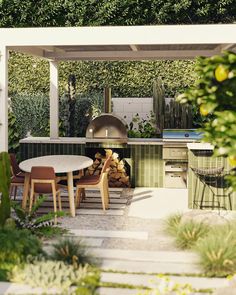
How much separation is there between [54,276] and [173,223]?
9.00ft

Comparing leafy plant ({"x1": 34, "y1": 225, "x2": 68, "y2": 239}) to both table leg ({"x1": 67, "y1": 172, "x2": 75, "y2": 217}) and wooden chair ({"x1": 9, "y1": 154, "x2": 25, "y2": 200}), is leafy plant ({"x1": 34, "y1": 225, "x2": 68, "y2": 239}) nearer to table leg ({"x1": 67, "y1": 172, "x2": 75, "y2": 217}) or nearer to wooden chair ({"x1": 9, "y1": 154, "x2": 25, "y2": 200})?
table leg ({"x1": 67, "y1": 172, "x2": 75, "y2": 217})

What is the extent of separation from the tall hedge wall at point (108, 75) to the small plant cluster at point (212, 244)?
1155 cm

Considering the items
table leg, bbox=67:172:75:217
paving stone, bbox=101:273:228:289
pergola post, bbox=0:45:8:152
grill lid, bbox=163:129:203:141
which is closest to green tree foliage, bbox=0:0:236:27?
grill lid, bbox=163:129:203:141

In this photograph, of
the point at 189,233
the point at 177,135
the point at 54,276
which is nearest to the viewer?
the point at 54,276

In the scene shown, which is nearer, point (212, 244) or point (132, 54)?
point (212, 244)

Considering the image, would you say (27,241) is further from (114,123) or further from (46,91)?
(46,91)

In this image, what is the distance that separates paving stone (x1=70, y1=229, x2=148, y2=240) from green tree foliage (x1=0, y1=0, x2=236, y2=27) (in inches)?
579

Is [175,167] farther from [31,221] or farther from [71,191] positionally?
[31,221]

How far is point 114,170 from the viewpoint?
1283 centimetres

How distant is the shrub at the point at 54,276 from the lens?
6255 millimetres

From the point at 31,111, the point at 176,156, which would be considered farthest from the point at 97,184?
the point at 31,111

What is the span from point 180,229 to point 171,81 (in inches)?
475

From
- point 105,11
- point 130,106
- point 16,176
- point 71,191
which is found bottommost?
point 71,191

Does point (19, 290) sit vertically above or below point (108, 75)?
below
